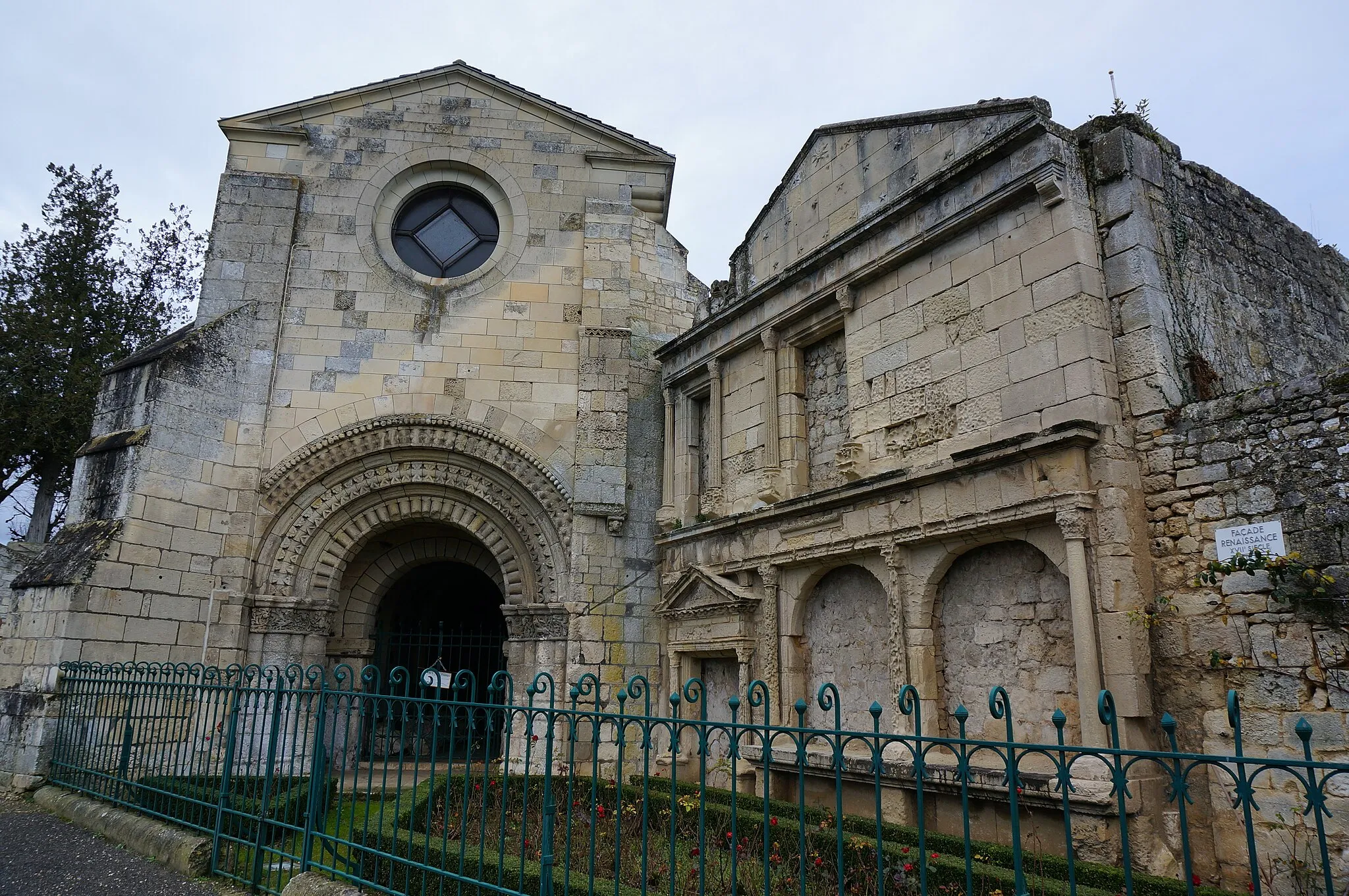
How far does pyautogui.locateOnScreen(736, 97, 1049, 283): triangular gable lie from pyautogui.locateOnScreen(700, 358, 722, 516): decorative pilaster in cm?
112

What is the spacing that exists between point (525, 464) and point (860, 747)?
5010 mm

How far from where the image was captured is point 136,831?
20.2ft

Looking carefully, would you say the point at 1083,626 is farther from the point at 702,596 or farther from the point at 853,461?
the point at 702,596

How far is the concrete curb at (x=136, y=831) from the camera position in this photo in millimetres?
5582

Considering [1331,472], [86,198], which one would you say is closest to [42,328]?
[86,198]

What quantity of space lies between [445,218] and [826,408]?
6040mm

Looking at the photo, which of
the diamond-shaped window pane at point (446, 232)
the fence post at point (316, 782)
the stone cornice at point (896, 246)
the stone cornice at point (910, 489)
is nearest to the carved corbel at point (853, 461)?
the stone cornice at point (910, 489)

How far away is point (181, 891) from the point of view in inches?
206

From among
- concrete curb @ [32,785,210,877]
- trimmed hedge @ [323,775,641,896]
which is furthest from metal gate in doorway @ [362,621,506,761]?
trimmed hedge @ [323,775,641,896]

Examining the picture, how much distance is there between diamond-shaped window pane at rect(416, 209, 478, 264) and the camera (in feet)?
37.6

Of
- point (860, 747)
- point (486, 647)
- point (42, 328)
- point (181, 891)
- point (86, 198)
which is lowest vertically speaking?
point (181, 891)

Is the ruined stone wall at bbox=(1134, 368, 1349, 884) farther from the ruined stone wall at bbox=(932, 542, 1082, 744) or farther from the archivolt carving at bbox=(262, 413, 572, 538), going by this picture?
the archivolt carving at bbox=(262, 413, 572, 538)

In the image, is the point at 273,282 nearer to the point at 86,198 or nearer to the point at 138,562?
the point at 138,562

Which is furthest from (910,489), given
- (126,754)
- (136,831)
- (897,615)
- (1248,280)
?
(126,754)
